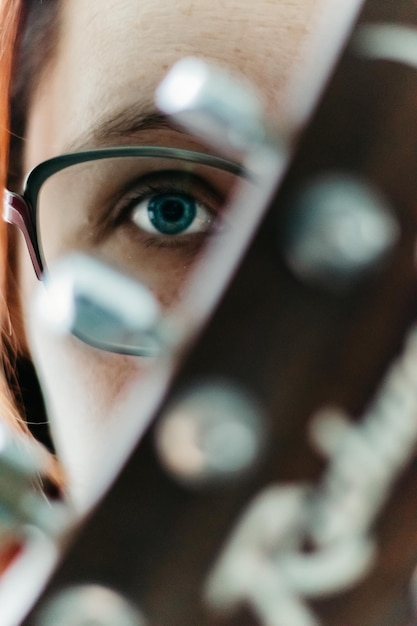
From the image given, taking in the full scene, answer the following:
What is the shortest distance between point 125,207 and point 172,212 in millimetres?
26

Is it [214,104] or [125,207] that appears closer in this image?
[214,104]

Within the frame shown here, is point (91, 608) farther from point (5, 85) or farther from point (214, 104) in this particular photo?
point (5, 85)

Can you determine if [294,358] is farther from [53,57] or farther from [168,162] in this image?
[53,57]

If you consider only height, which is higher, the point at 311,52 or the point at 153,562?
the point at 311,52

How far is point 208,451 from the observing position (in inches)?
7.7

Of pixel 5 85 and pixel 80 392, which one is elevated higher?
pixel 5 85

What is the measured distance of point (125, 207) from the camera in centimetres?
35

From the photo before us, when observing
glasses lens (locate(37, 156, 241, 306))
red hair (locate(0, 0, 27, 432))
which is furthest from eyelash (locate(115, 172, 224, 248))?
red hair (locate(0, 0, 27, 432))

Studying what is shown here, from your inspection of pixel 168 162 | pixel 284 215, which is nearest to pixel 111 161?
pixel 168 162

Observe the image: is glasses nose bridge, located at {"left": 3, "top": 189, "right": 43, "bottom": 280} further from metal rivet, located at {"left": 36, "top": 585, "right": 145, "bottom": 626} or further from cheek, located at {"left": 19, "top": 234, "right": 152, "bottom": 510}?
metal rivet, located at {"left": 36, "top": 585, "right": 145, "bottom": 626}

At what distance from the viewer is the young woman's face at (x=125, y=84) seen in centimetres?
28

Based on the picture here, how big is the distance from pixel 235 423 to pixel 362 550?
0.06 meters

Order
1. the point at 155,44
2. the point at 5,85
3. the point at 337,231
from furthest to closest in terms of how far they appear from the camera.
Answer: the point at 5,85 → the point at 155,44 → the point at 337,231

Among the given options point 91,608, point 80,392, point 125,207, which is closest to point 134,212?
point 125,207
